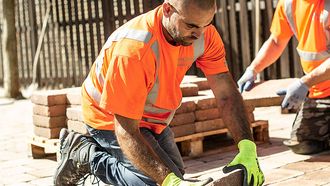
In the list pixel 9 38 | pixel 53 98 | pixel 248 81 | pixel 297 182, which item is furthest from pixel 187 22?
pixel 9 38

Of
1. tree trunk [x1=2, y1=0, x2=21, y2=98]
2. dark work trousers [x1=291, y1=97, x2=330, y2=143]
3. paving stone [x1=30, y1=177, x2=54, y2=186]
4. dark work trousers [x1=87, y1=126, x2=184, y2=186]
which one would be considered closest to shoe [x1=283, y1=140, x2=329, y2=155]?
dark work trousers [x1=291, y1=97, x2=330, y2=143]

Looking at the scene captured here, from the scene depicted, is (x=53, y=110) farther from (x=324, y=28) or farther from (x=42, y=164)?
(x=324, y=28)

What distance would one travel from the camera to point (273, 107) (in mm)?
8367

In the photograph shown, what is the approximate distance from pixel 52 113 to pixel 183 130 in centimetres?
133

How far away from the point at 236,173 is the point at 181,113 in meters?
2.37

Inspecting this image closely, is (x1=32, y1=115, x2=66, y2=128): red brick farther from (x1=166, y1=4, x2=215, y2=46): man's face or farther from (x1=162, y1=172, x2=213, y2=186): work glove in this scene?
(x1=162, y1=172, x2=213, y2=186): work glove

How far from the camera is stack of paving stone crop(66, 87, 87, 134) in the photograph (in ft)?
16.7

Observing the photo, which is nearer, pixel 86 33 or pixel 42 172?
pixel 42 172

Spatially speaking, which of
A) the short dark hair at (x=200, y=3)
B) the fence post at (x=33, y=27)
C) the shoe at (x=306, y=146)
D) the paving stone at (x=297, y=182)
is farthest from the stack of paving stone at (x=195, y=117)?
the fence post at (x=33, y=27)

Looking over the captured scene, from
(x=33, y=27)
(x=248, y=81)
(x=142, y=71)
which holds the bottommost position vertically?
(x=248, y=81)

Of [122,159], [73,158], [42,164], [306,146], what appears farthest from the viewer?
[42,164]

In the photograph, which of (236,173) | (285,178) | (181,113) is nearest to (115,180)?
(236,173)

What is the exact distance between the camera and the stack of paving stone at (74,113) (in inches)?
201

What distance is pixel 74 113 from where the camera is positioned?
519cm
